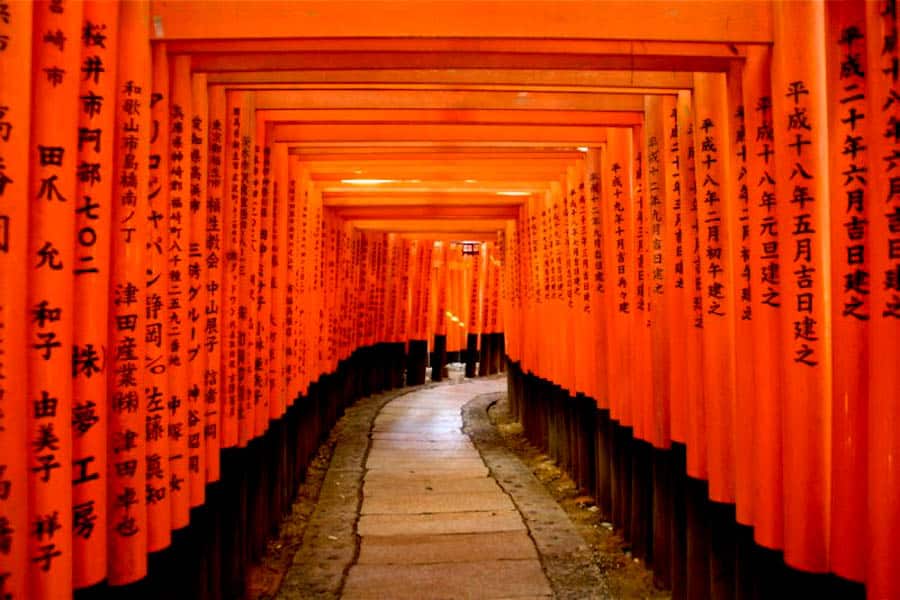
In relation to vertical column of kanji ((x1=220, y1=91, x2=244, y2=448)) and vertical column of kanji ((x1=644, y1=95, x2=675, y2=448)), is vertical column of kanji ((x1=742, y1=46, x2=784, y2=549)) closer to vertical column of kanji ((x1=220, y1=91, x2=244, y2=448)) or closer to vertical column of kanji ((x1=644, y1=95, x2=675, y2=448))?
vertical column of kanji ((x1=644, y1=95, x2=675, y2=448))

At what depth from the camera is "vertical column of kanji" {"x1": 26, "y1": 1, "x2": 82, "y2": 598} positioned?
246cm

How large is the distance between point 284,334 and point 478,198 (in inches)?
189

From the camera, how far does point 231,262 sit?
5160 mm

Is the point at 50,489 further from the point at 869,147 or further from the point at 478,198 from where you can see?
the point at 478,198

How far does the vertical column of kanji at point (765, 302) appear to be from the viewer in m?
3.46

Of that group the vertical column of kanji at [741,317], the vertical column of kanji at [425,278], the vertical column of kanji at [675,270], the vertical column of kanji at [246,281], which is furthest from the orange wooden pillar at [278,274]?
the vertical column of kanji at [425,278]

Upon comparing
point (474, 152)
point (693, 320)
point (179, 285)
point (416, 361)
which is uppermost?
point (474, 152)

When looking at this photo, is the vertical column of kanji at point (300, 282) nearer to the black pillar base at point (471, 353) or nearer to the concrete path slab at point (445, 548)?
the concrete path slab at point (445, 548)

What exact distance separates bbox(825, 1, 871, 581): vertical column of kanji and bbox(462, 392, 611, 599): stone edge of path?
3.04 m

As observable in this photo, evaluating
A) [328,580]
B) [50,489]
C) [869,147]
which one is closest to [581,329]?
[328,580]

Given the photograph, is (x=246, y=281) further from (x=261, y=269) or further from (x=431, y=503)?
(x=431, y=503)

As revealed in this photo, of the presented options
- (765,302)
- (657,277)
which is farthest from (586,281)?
(765,302)

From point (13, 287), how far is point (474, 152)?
5461 mm

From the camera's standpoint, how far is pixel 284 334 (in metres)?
7.42
